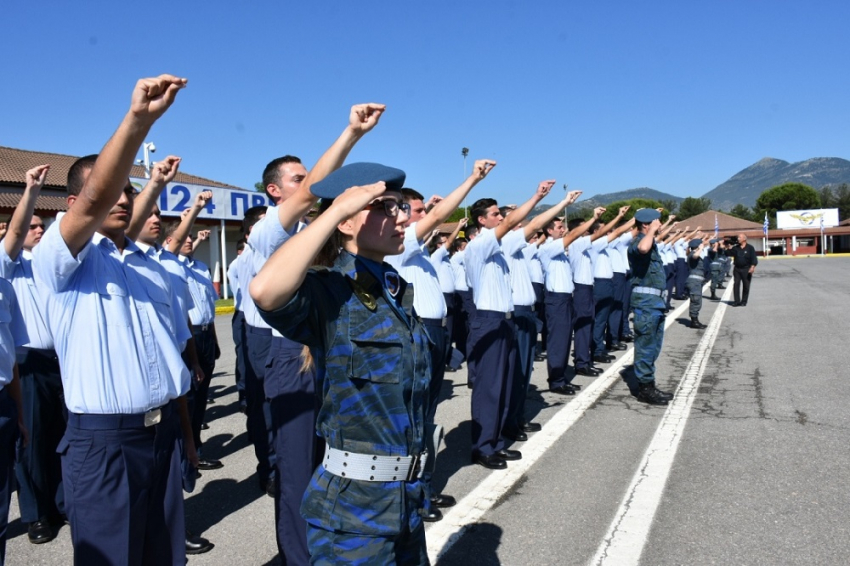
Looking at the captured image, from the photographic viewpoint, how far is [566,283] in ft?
28.9

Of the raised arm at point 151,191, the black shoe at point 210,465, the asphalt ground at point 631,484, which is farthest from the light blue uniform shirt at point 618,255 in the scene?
the raised arm at point 151,191

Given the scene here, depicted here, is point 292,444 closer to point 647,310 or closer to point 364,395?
point 364,395

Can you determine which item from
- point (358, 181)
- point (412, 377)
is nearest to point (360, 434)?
point (412, 377)

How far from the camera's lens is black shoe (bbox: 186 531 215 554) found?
13.2ft

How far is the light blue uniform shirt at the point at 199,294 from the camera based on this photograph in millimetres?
6484

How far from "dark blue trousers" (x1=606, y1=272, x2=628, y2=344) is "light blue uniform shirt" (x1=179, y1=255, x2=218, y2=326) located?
7095 millimetres

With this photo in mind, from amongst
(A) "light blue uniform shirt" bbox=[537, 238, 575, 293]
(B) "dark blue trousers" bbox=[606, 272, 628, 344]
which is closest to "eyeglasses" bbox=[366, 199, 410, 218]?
(A) "light blue uniform shirt" bbox=[537, 238, 575, 293]

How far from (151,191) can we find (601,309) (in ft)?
29.1

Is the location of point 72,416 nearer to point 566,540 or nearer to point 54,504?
point 54,504

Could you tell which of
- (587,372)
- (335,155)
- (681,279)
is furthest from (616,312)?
(681,279)

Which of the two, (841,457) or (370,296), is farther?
(841,457)

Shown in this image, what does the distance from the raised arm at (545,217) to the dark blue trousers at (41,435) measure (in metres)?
3.99

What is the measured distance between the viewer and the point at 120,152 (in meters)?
1.99

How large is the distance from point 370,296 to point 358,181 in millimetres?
384
